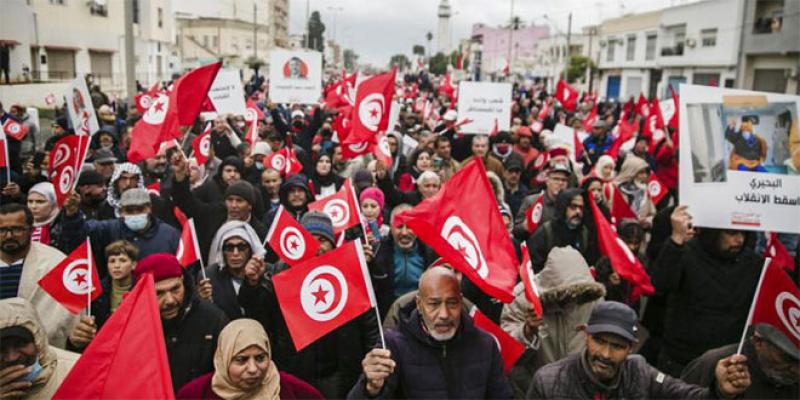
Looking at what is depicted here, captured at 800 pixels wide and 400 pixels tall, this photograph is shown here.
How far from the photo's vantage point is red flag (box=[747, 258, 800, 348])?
10.1 feet

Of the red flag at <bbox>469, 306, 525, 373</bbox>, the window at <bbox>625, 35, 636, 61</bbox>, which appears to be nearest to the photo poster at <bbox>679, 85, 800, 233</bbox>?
the red flag at <bbox>469, 306, 525, 373</bbox>

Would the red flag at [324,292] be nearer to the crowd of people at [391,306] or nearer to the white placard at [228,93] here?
the crowd of people at [391,306]

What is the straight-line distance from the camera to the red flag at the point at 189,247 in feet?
14.5

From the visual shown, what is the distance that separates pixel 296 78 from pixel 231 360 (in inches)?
417

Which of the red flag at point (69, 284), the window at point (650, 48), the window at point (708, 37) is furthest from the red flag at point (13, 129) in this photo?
the window at point (650, 48)

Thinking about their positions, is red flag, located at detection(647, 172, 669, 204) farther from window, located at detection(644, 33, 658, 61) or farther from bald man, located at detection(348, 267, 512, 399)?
window, located at detection(644, 33, 658, 61)

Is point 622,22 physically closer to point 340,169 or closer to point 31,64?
point 31,64

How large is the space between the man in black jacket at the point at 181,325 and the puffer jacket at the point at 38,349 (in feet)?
1.79

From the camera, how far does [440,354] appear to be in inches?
114

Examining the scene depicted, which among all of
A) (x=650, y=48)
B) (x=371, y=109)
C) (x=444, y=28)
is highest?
(x=444, y=28)

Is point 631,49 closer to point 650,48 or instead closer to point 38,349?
point 650,48

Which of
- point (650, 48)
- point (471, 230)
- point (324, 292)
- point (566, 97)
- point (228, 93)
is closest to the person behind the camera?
point (324, 292)

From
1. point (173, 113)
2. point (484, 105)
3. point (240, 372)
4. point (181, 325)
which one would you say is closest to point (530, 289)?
point (240, 372)

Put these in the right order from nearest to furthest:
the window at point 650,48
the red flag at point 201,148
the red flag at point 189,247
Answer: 1. the red flag at point 189,247
2. the red flag at point 201,148
3. the window at point 650,48
